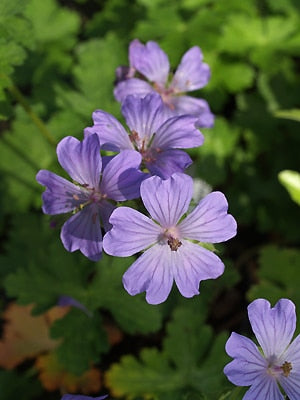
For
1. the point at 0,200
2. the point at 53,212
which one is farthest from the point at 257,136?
the point at 53,212

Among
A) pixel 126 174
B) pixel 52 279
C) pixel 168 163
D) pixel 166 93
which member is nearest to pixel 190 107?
pixel 166 93

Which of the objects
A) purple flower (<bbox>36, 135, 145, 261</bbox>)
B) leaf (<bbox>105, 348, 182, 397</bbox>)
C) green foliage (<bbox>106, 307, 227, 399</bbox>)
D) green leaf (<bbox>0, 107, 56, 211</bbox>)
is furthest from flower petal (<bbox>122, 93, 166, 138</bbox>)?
green leaf (<bbox>0, 107, 56, 211</bbox>)

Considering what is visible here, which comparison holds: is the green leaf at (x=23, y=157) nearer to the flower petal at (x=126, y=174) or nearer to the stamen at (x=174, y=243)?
the flower petal at (x=126, y=174)

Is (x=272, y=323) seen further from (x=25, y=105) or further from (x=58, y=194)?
(x=25, y=105)

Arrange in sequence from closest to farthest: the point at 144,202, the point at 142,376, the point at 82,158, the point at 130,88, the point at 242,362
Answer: the point at 242,362 → the point at 144,202 → the point at 82,158 → the point at 130,88 → the point at 142,376

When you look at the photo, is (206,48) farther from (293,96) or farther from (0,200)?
(0,200)
